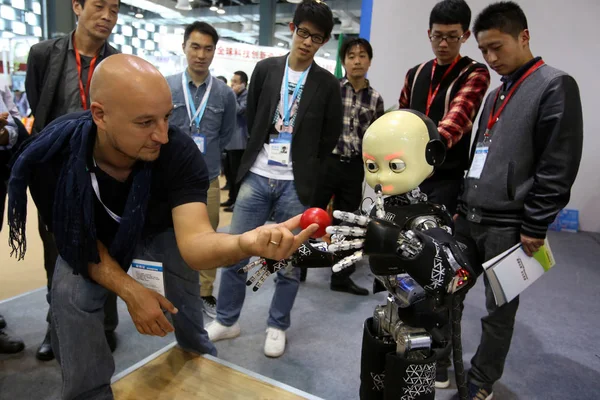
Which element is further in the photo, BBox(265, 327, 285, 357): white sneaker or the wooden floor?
BBox(265, 327, 285, 357): white sneaker

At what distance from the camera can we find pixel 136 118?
1.15 metres

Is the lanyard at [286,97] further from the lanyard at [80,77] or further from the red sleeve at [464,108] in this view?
the lanyard at [80,77]

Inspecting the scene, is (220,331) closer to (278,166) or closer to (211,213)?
(211,213)

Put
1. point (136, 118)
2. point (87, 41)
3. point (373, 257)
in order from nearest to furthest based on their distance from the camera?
point (373, 257) < point (136, 118) < point (87, 41)

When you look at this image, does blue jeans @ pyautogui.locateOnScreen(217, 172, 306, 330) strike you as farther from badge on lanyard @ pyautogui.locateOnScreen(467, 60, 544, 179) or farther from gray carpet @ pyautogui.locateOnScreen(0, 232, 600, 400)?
badge on lanyard @ pyautogui.locateOnScreen(467, 60, 544, 179)

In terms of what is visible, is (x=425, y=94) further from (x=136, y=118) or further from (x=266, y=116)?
(x=136, y=118)

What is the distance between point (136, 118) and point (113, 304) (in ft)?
4.44

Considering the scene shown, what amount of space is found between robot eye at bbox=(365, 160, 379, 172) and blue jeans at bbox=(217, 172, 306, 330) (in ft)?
3.06

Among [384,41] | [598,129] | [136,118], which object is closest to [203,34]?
[136,118]

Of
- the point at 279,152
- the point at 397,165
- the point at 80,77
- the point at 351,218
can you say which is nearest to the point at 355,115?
the point at 279,152

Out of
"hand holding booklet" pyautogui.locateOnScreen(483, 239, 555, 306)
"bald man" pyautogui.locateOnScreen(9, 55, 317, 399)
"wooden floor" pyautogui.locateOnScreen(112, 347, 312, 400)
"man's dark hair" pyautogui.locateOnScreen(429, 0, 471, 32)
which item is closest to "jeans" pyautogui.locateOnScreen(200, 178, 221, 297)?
"wooden floor" pyautogui.locateOnScreen(112, 347, 312, 400)

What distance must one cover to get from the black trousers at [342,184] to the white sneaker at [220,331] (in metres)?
0.94

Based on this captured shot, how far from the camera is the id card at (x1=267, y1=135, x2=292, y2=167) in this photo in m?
2.09

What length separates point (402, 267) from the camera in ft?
3.32
